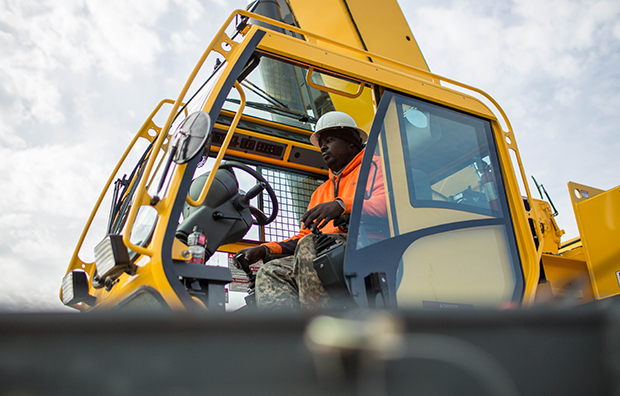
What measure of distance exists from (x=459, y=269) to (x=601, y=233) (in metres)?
1.58

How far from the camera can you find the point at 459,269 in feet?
6.73

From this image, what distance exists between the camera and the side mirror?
144cm

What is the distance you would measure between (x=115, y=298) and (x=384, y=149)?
1.27 metres

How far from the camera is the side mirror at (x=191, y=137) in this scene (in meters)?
1.44

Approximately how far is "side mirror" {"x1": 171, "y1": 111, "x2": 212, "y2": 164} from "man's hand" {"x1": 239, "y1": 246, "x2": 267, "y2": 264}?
3.67 feet

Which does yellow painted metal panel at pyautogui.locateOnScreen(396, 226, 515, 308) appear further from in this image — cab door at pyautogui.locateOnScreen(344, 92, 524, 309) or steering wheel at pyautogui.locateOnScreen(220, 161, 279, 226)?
steering wheel at pyautogui.locateOnScreen(220, 161, 279, 226)

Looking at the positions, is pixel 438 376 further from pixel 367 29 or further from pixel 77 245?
pixel 367 29

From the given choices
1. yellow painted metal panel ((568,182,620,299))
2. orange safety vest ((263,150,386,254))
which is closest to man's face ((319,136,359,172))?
orange safety vest ((263,150,386,254))

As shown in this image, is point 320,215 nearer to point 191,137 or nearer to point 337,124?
point 191,137

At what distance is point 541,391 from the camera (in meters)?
0.66

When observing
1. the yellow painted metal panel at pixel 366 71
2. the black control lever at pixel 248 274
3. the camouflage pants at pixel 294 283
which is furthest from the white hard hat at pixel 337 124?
the black control lever at pixel 248 274

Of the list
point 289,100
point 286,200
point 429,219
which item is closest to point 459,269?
point 429,219

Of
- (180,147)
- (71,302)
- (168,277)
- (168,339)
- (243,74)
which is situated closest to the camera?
(168,339)

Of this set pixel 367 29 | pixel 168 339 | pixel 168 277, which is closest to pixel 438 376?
pixel 168 339
